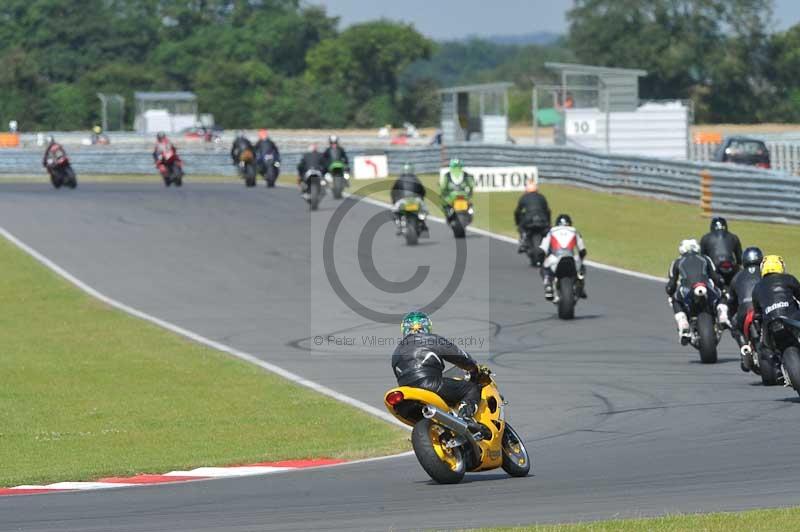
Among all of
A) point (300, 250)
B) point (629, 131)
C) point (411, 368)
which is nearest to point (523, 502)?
point (411, 368)

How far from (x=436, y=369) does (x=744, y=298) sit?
18.9ft

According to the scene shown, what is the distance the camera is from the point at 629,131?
161 ft

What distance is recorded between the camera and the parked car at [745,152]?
4478 cm

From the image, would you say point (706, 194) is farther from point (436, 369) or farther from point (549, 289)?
point (436, 369)

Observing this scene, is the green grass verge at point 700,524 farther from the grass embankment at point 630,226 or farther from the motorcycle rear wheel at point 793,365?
the grass embankment at point 630,226

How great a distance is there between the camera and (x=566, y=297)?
21.1 m

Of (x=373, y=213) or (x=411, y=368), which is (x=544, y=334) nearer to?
(x=411, y=368)

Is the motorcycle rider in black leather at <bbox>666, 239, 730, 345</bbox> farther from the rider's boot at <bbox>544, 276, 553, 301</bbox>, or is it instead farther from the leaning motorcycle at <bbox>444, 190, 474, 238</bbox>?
the leaning motorcycle at <bbox>444, 190, 474, 238</bbox>

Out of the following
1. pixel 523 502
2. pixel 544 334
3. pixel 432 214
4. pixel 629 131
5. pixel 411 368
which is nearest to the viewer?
pixel 523 502

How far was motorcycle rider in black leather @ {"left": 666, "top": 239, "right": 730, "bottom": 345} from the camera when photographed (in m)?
17.3

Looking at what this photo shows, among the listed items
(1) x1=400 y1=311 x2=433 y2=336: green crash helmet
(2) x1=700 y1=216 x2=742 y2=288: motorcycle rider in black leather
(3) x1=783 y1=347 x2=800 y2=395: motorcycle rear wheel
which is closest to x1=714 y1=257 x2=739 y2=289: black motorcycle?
(2) x1=700 y1=216 x2=742 y2=288: motorcycle rider in black leather

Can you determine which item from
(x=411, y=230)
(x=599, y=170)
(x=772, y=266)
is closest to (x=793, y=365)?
(x=772, y=266)

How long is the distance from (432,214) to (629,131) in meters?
14.8

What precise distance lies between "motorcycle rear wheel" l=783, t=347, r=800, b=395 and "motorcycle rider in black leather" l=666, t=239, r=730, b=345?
3.03 metres
